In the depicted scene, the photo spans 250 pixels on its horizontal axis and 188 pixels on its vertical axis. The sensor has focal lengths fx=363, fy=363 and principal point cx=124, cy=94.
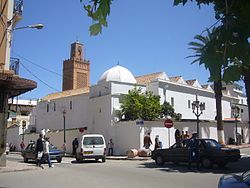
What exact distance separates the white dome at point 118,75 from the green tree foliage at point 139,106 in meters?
4.27

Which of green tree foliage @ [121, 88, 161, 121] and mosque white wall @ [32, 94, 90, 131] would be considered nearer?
green tree foliage @ [121, 88, 161, 121]

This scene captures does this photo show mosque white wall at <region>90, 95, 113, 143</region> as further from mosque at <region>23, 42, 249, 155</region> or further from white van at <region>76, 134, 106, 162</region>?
white van at <region>76, 134, 106, 162</region>

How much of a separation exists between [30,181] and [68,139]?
91.7ft

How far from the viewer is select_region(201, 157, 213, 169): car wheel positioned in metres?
18.6

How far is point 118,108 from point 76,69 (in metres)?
58.5

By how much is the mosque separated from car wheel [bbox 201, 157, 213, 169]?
1034 cm

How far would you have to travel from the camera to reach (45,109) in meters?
51.4

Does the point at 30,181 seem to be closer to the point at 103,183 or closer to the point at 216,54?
the point at 103,183

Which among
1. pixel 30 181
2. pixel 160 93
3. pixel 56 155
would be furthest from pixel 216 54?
pixel 160 93

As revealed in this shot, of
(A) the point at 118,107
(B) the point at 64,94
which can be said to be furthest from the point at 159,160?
(B) the point at 64,94

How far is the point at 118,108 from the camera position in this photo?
37.3 m

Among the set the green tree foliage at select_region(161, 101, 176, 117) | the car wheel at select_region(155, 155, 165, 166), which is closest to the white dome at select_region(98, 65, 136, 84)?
the green tree foliage at select_region(161, 101, 176, 117)

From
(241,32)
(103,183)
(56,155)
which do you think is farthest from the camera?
(56,155)

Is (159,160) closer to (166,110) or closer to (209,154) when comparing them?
(209,154)
